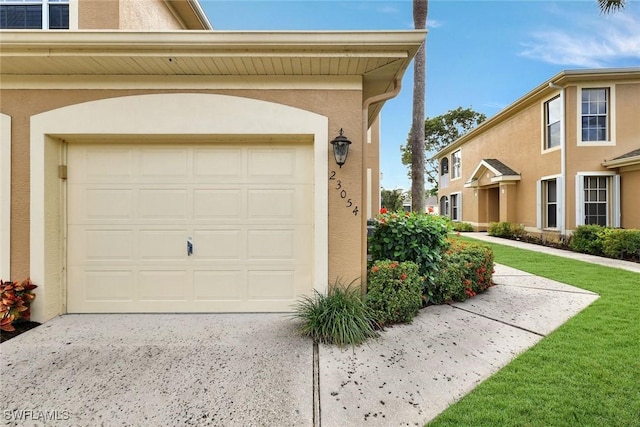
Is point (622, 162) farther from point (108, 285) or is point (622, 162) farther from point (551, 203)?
point (108, 285)

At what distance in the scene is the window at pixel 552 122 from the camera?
11367 mm

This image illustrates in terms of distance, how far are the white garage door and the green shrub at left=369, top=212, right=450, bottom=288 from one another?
1245 mm

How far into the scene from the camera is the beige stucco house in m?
3.89

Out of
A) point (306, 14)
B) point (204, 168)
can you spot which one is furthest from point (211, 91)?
point (306, 14)

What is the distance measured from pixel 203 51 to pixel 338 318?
3.87 m

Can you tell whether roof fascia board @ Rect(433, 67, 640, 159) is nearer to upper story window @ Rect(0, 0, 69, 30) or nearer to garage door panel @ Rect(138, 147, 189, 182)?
garage door panel @ Rect(138, 147, 189, 182)

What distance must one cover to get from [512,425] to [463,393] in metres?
0.47

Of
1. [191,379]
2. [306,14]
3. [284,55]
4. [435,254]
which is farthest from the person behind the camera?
[306,14]

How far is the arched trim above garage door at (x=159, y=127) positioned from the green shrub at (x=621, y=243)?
32.1 feet

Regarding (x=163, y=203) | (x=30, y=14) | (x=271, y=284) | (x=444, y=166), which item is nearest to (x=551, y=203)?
(x=271, y=284)

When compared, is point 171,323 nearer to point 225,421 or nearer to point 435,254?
point 225,421

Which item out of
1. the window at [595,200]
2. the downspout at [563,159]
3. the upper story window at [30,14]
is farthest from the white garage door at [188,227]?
the window at [595,200]

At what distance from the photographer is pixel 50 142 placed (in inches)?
171

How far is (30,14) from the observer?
16.8 feet
